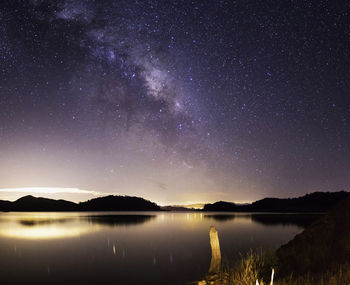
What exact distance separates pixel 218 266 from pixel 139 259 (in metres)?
17.9

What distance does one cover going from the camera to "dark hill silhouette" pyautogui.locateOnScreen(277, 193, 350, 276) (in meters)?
11.1

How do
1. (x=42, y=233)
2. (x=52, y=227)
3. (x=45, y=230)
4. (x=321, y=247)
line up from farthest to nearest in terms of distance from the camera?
(x=52, y=227) < (x=45, y=230) < (x=42, y=233) < (x=321, y=247)

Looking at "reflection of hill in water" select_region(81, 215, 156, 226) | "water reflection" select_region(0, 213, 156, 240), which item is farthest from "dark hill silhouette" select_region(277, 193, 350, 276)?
"reflection of hill in water" select_region(81, 215, 156, 226)

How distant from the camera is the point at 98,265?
22.8m

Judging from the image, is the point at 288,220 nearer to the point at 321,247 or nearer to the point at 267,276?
the point at 321,247

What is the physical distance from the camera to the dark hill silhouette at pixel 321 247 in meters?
11.1

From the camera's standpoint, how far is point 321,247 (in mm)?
11766

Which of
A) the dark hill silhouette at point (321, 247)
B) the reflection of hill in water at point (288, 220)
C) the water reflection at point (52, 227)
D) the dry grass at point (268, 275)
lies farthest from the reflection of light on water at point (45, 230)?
the reflection of hill in water at point (288, 220)

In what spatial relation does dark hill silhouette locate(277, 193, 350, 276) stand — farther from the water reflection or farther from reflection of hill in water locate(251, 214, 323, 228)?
reflection of hill in water locate(251, 214, 323, 228)

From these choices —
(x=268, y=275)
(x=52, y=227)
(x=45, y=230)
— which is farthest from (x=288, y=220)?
(x=268, y=275)

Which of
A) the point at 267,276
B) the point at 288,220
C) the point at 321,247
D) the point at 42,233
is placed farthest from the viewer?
the point at 288,220

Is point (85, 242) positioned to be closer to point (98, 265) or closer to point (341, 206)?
point (98, 265)

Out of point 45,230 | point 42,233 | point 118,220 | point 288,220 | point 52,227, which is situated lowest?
point 288,220

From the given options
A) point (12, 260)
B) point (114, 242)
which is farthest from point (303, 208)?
point (12, 260)
